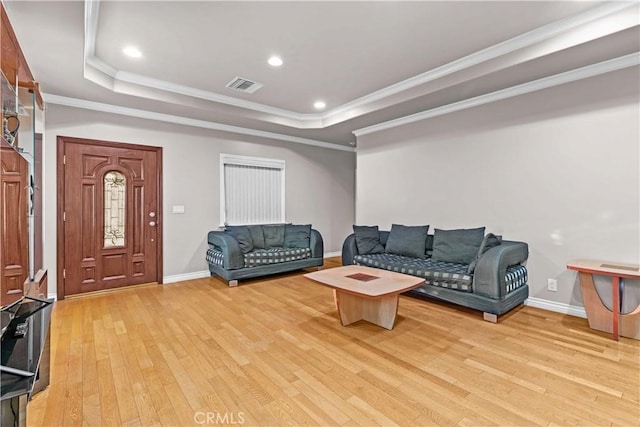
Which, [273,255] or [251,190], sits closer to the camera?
[273,255]

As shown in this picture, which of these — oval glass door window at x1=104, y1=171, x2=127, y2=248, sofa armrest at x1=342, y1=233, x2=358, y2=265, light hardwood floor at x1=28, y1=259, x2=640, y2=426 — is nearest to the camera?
light hardwood floor at x1=28, y1=259, x2=640, y2=426

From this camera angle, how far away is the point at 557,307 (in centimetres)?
342

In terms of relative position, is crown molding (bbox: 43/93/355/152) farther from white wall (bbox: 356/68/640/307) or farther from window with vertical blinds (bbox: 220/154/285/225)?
white wall (bbox: 356/68/640/307)

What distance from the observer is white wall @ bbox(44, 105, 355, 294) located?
3930mm

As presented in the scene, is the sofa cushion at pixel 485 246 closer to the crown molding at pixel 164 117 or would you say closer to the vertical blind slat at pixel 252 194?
the vertical blind slat at pixel 252 194

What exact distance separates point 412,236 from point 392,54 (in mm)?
2433

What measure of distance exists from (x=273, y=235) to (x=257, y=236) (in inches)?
12.2

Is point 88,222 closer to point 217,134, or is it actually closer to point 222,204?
point 222,204

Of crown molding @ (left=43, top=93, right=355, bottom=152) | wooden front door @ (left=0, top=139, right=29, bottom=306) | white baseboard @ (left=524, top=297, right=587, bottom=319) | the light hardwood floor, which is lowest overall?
the light hardwood floor

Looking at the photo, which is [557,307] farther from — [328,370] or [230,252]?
[230,252]

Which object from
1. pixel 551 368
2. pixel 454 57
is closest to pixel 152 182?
Answer: pixel 454 57

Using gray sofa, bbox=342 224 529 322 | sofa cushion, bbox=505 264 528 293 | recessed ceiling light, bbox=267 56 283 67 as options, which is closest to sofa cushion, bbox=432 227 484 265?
gray sofa, bbox=342 224 529 322

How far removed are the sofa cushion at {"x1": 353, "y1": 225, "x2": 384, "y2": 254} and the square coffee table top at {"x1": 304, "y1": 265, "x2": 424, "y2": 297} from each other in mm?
1233

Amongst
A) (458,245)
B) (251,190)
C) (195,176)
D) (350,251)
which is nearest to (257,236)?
(251,190)
